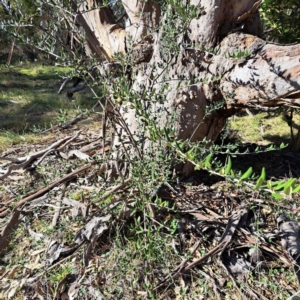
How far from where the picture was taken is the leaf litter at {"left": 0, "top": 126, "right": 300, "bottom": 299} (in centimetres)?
166

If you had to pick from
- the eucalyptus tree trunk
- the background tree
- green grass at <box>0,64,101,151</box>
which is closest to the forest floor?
the background tree

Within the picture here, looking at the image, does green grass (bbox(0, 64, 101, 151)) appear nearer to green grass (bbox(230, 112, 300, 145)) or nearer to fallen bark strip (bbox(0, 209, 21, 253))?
fallen bark strip (bbox(0, 209, 21, 253))

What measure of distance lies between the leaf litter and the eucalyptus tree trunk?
62cm

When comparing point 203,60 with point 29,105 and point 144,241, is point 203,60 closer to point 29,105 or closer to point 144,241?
point 144,241

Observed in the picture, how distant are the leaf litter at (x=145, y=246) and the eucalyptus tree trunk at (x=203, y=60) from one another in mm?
616

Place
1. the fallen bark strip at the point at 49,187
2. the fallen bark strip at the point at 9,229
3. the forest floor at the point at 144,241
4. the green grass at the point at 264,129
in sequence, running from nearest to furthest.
Result: the forest floor at the point at 144,241 → the fallen bark strip at the point at 9,229 → the fallen bark strip at the point at 49,187 → the green grass at the point at 264,129

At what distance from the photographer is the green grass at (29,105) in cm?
390

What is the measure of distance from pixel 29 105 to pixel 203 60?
465cm

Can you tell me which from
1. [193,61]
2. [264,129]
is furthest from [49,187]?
[264,129]

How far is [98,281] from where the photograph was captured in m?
1.68

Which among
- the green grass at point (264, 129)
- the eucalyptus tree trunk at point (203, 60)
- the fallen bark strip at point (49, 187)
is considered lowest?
the green grass at point (264, 129)

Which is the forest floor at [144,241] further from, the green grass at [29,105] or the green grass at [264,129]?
the green grass at [264,129]

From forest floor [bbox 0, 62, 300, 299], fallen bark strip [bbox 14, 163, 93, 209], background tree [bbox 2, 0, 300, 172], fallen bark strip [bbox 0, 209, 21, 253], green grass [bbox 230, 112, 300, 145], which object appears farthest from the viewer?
green grass [bbox 230, 112, 300, 145]

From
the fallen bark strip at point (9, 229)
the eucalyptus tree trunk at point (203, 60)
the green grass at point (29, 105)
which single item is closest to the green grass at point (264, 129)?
the eucalyptus tree trunk at point (203, 60)
